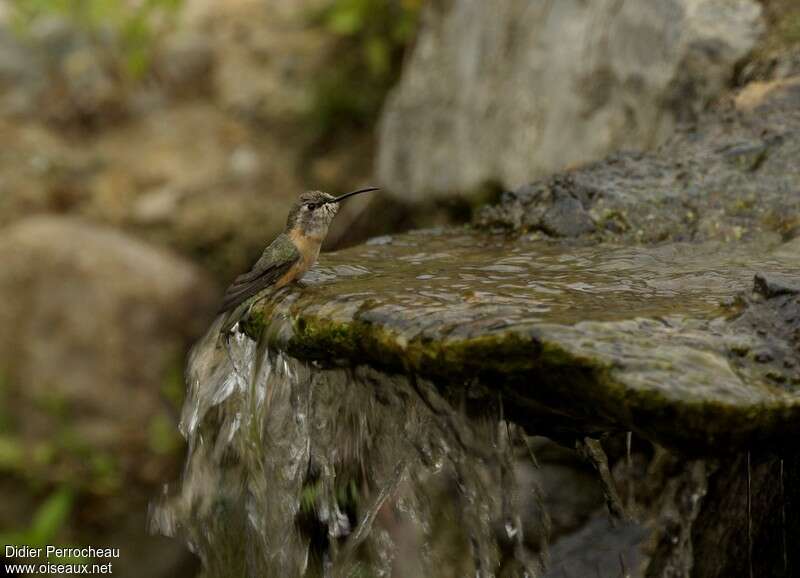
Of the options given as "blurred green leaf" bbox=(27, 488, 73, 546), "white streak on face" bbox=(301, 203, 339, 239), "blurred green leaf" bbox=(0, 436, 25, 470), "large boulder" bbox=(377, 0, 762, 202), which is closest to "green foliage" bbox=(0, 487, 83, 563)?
"blurred green leaf" bbox=(27, 488, 73, 546)

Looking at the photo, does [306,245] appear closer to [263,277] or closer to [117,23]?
[263,277]

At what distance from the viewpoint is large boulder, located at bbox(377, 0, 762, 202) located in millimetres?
5305

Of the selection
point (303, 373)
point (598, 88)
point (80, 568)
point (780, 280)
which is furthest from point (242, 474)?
point (80, 568)

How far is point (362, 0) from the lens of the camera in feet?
29.0

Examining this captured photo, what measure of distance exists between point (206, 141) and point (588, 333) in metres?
7.21

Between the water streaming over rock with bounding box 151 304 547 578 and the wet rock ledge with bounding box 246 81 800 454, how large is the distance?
20 centimetres

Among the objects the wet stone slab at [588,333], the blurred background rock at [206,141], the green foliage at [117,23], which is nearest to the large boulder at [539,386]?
the wet stone slab at [588,333]

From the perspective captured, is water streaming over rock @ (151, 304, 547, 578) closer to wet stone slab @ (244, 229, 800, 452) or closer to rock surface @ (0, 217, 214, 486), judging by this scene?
wet stone slab @ (244, 229, 800, 452)

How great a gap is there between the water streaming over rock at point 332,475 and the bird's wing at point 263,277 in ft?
0.57

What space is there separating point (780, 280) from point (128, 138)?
7.50m

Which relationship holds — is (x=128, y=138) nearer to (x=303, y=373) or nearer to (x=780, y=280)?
(x=303, y=373)

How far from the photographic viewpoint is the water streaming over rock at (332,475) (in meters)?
3.36

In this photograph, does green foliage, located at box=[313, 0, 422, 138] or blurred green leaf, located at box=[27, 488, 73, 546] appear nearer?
blurred green leaf, located at box=[27, 488, 73, 546]

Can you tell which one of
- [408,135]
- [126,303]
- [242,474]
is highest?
[408,135]
